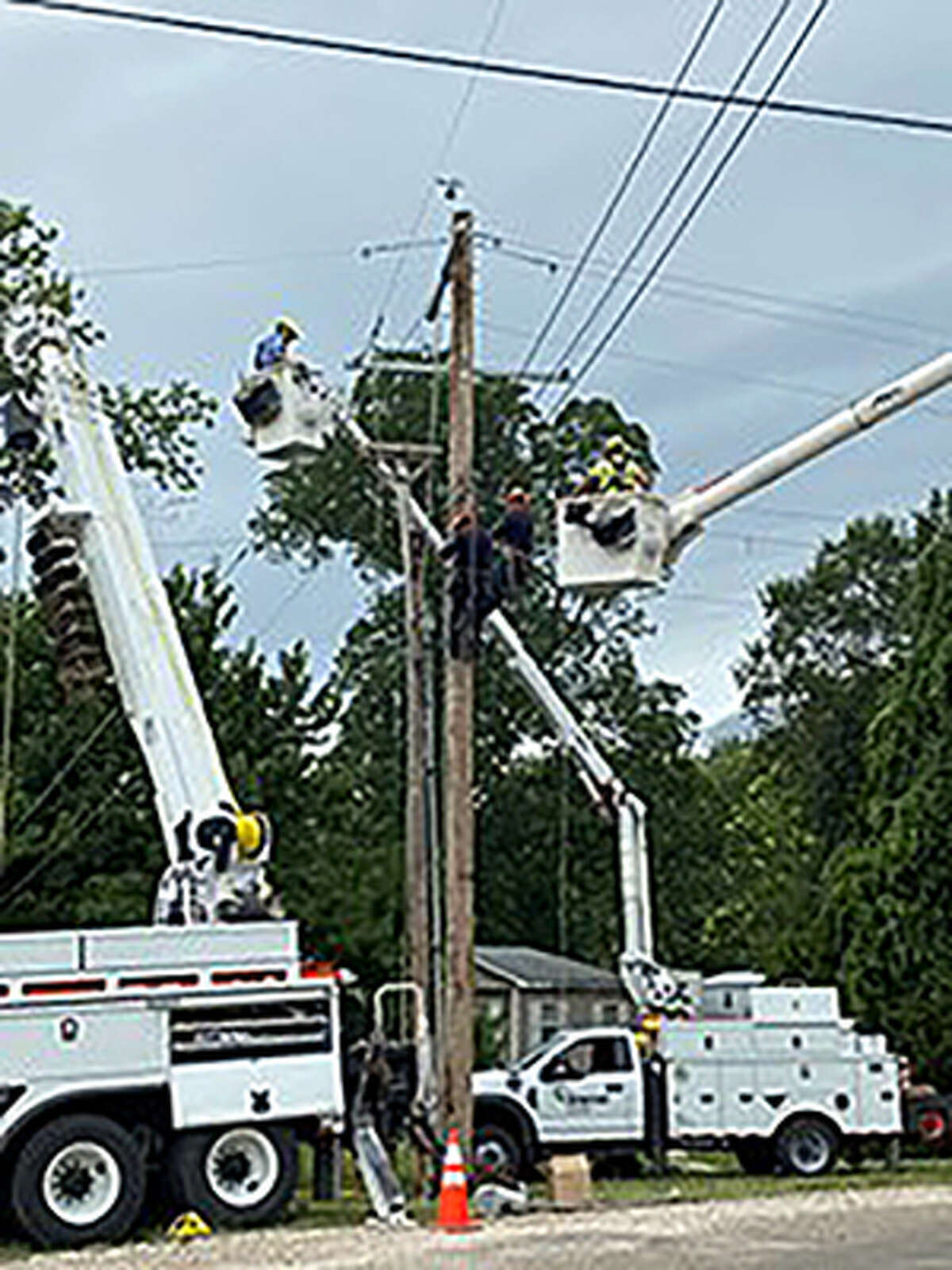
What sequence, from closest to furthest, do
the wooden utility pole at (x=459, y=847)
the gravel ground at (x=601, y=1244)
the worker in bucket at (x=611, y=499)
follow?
1. the gravel ground at (x=601, y=1244)
2. the worker in bucket at (x=611, y=499)
3. the wooden utility pole at (x=459, y=847)

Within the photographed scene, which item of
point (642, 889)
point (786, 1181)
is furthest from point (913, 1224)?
point (642, 889)

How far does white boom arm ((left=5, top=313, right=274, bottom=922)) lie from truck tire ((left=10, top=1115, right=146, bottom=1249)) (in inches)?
85.8

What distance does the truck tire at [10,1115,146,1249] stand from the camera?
1730 centimetres

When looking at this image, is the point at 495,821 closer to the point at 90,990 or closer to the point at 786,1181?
the point at 786,1181

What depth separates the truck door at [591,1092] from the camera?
2458 cm

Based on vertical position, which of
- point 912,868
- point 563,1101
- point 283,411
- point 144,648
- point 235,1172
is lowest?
point 235,1172

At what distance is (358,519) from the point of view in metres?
55.6

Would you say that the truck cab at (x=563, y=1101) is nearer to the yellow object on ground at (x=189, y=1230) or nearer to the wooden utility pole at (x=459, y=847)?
the wooden utility pole at (x=459, y=847)

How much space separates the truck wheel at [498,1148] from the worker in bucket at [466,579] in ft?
19.0

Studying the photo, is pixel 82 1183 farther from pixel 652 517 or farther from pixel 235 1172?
pixel 652 517

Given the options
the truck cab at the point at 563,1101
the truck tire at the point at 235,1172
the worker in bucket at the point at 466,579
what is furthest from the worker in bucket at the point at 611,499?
the truck cab at the point at 563,1101

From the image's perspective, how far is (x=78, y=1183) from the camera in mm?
17547

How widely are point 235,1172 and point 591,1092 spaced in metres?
7.15

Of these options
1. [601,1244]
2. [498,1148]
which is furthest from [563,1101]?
[601,1244]
